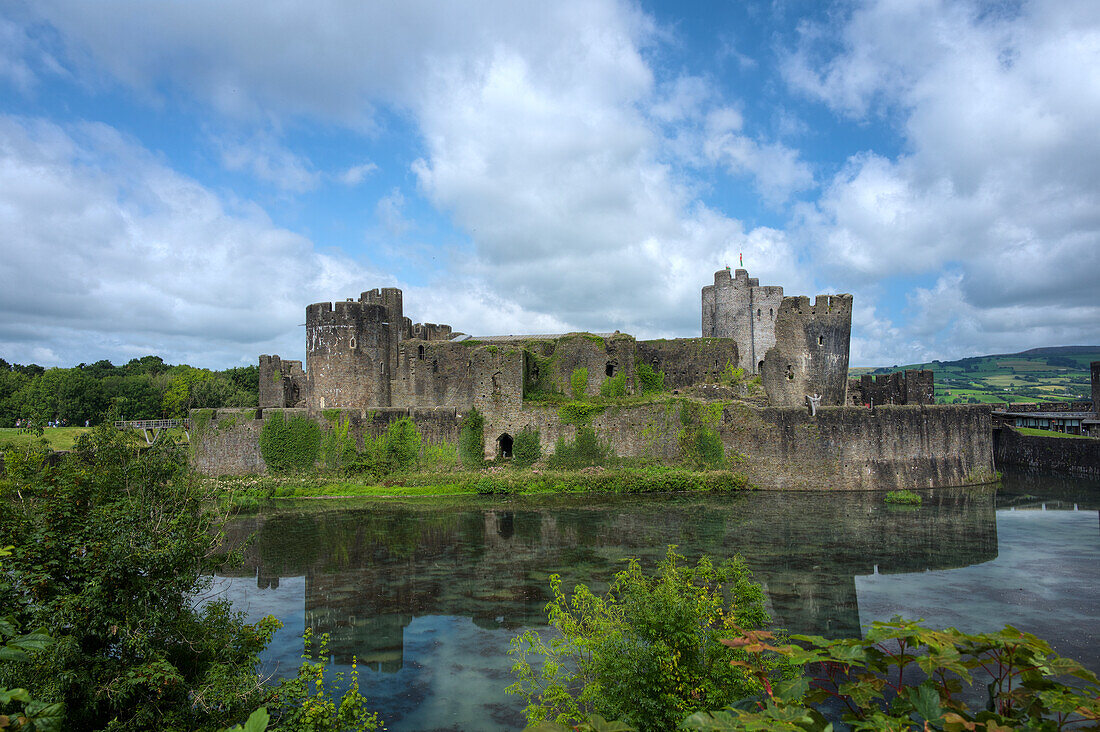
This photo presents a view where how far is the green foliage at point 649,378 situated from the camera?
32.4 meters

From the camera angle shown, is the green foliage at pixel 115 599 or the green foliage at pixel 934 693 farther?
the green foliage at pixel 115 599

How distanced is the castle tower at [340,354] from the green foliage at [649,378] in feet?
44.3

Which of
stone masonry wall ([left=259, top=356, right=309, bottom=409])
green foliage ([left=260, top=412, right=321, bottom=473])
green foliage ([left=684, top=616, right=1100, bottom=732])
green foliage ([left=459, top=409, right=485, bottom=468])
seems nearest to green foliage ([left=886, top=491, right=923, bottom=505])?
green foliage ([left=459, top=409, right=485, bottom=468])

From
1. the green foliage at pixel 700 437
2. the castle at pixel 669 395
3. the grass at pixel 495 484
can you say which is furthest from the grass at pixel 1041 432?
the green foliage at pixel 700 437

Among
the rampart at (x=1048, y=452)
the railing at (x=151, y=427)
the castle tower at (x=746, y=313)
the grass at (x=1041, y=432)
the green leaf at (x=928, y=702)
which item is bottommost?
the rampart at (x=1048, y=452)

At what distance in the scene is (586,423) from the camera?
91.1 feet

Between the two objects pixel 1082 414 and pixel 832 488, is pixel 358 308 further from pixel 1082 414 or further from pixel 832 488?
pixel 1082 414

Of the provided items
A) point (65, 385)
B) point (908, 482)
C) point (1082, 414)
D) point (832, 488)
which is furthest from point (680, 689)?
point (65, 385)

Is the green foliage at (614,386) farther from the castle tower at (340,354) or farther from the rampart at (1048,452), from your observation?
the rampart at (1048,452)

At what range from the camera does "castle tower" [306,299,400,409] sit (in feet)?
103

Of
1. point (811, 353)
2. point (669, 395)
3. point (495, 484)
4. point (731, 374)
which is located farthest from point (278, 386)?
point (811, 353)

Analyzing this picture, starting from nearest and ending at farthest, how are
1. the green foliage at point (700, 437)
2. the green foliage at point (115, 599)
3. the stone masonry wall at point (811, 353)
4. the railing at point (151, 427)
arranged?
the green foliage at point (115, 599), the railing at point (151, 427), the green foliage at point (700, 437), the stone masonry wall at point (811, 353)

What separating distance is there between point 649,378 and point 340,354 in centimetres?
1568

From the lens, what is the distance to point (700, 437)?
26359 mm
